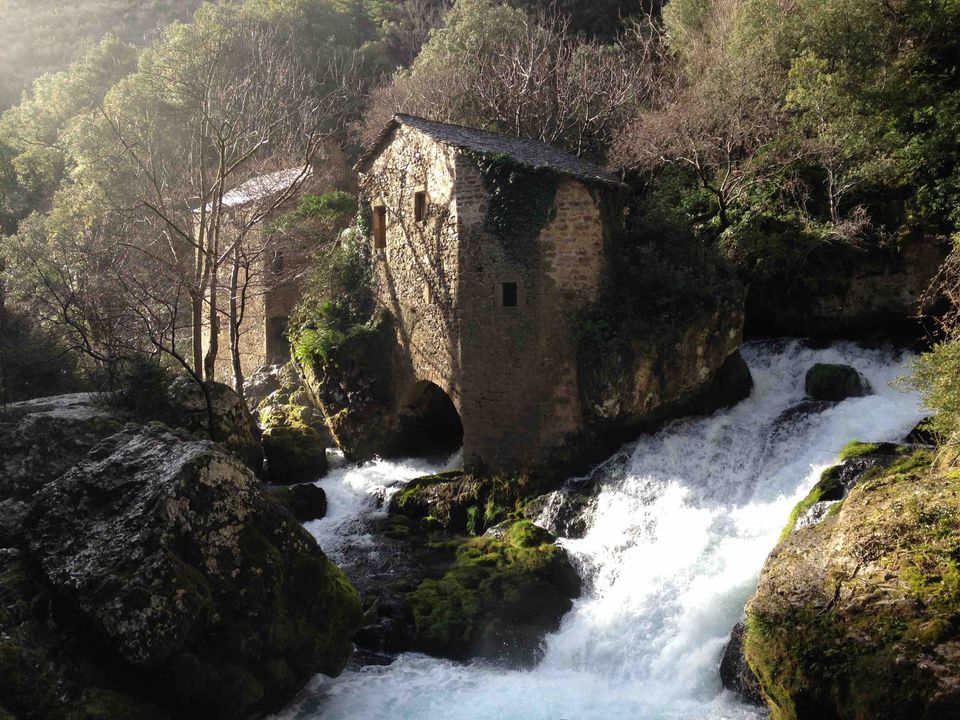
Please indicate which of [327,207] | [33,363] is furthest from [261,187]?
[33,363]

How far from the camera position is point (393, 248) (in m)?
17.2

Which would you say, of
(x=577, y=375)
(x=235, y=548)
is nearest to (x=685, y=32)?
(x=577, y=375)

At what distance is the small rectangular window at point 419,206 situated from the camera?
16.4m

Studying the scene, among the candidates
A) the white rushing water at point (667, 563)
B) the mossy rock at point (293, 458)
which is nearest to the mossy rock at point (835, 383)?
the white rushing water at point (667, 563)

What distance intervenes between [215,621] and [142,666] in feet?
2.54

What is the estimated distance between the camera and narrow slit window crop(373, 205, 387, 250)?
58.0 ft

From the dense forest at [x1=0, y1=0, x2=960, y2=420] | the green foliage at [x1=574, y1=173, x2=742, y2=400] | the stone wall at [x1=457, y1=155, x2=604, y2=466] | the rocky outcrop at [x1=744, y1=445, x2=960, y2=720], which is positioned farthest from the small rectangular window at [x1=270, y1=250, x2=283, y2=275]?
the rocky outcrop at [x1=744, y1=445, x2=960, y2=720]

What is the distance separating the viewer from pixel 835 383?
13.8 m

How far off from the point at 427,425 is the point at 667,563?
7839 mm

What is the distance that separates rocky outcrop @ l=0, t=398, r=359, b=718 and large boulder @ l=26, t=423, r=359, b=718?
0.04 ft

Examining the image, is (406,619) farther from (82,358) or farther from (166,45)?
(166,45)

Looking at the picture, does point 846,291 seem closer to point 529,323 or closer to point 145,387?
point 529,323

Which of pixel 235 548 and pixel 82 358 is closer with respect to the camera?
pixel 235 548

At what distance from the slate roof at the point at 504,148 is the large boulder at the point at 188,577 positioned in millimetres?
8108
